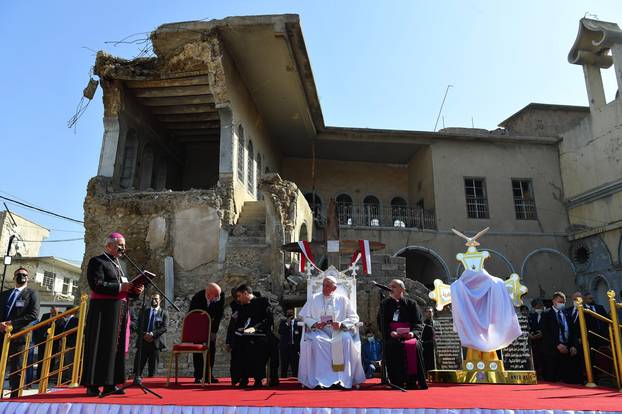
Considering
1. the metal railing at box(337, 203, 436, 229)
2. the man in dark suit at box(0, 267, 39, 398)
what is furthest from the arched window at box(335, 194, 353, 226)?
the man in dark suit at box(0, 267, 39, 398)

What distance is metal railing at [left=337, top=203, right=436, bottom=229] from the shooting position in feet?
63.5

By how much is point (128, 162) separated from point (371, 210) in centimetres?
1047

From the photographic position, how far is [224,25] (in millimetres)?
13422

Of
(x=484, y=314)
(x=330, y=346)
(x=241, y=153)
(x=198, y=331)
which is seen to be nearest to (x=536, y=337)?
(x=484, y=314)

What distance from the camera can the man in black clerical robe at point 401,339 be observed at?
6.14 m

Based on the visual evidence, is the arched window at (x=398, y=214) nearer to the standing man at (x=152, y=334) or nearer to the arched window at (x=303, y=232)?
the arched window at (x=303, y=232)

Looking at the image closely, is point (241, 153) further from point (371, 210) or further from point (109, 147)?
point (371, 210)

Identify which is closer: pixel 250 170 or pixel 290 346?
pixel 290 346

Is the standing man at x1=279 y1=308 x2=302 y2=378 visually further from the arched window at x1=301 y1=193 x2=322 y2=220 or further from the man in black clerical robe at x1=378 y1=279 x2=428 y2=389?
the arched window at x1=301 y1=193 x2=322 y2=220

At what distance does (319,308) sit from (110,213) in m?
9.06

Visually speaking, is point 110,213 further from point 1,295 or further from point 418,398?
point 418,398

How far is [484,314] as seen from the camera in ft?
24.3

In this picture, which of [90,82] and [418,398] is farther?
[90,82]

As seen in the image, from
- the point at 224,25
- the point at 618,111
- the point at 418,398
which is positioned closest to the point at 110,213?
the point at 224,25
